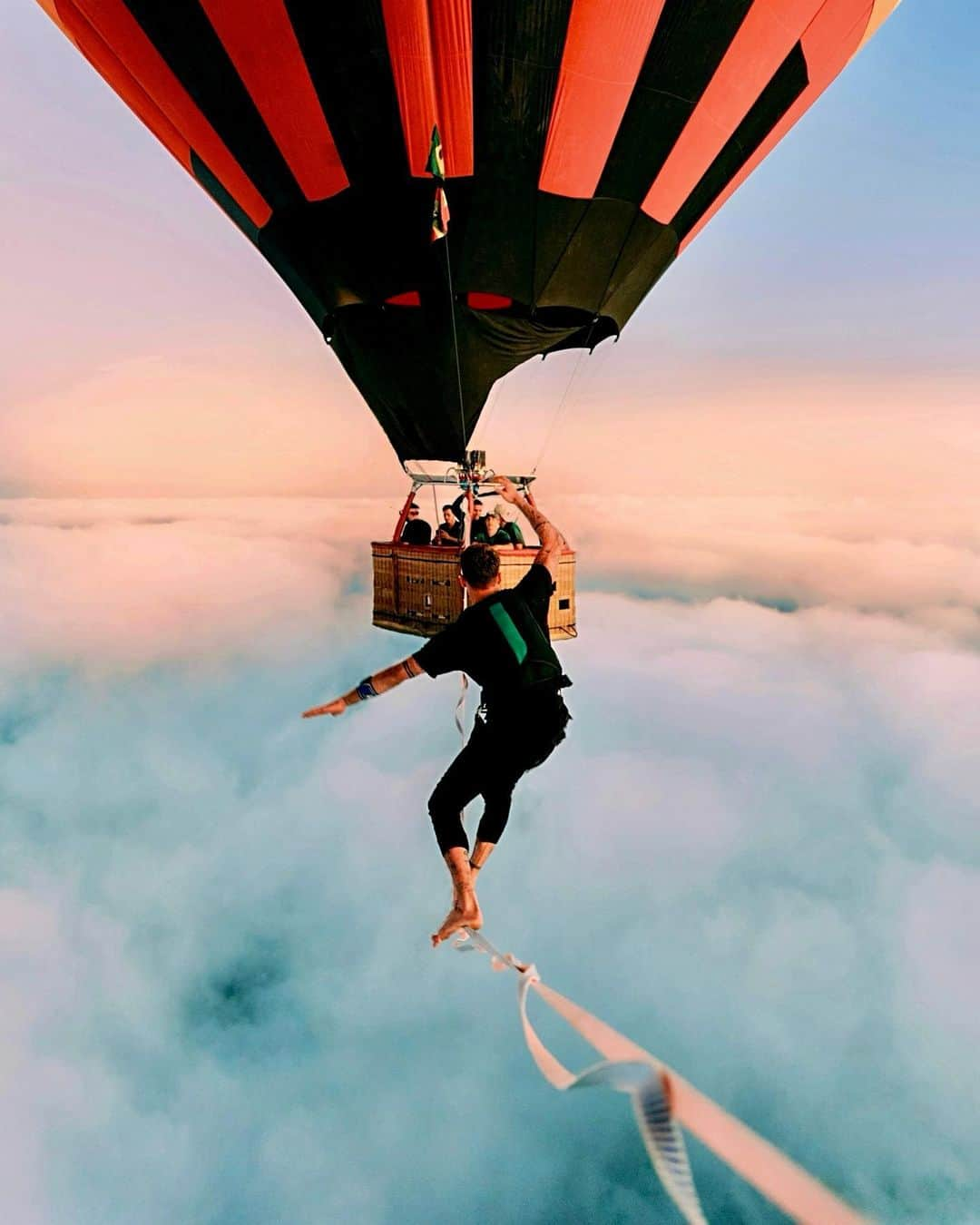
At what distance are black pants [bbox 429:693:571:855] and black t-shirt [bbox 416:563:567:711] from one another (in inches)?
3.6

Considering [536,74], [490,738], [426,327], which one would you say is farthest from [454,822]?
[536,74]

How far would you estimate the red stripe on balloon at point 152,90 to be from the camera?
5445 millimetres

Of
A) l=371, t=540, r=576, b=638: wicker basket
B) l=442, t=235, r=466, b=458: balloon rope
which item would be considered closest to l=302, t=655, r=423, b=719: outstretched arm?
l=371, t=540, r=576, b=638: wicker basket

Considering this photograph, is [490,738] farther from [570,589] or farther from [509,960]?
[570,589]

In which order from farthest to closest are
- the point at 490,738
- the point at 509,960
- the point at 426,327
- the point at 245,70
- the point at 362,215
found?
the point at 426,327, the point at 362,215, the point at 245,70, the point at 490,738, the point at 509,960

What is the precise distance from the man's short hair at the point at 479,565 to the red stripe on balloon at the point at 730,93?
13.0ft

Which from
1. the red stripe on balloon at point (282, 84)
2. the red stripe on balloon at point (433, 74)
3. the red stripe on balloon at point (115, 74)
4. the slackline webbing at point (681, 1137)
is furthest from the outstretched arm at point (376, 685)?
the red stripe on balloon at point (115, 74)

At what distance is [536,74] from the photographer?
16.5 ft

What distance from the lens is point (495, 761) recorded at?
324 centimetres

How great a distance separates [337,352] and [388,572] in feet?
6.09

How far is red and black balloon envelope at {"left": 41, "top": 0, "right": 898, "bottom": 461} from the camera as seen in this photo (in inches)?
197

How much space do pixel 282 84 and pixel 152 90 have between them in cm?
122

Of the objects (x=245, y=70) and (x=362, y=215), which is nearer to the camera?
(x=245, y=70)

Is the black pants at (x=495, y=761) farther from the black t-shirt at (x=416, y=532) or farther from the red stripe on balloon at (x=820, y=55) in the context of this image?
the red stripe on balloon at (x=820, y=55)
